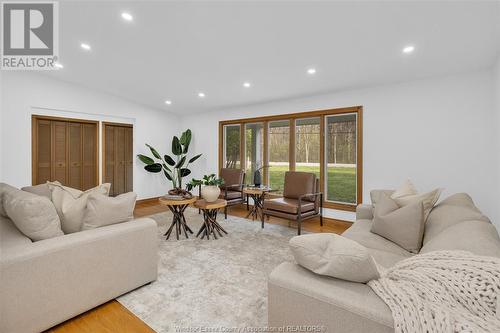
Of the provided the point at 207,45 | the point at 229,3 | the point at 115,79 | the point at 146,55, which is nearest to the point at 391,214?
the point at 229,3

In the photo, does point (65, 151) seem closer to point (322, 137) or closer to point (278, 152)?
point (278, 152)

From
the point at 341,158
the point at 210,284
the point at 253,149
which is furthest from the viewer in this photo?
the point at 253,149

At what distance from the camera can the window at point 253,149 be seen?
19.1 feet

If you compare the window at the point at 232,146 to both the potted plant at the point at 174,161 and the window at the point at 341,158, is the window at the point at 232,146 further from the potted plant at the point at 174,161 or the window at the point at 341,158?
the window at the point at 341,158

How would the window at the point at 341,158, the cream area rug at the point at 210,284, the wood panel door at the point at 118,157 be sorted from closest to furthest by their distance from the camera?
the cream area rug at the point at 210,284
the window at the point at 341,158
the wood panel door at the point at 118,157

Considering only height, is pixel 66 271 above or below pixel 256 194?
below

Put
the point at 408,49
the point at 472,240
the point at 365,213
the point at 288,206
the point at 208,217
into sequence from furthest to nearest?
1. the point at 288,206
2. the point at 208,217
3. the point at 365,213
4. the point at 408,49
5. the point at 472,240

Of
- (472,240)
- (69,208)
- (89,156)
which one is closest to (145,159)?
(89,156)

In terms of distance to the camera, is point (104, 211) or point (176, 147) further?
point (176, 147)

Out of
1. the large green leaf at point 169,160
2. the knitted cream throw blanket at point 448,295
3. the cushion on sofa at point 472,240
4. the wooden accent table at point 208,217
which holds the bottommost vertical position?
the wooden accent table at point 208,217

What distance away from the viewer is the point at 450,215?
197 centimetres

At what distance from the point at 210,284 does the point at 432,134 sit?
3808 millimetres

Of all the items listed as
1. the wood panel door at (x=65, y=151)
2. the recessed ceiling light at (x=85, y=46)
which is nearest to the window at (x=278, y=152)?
the recessed ceiling light at (x=85, y=46)

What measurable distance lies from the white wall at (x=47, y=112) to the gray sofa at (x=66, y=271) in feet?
10.4
